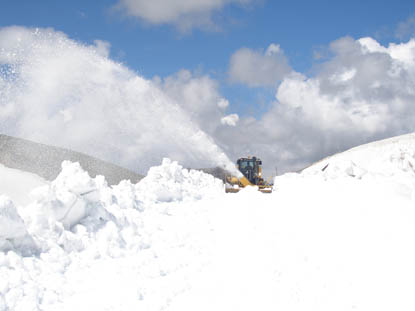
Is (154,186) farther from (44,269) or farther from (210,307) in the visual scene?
(210,307)

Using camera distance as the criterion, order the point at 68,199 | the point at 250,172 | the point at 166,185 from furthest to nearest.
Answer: the point at 250,172 < the point at 166,185 < the point at 68,199

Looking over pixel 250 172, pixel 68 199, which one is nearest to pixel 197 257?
pixel 68 199

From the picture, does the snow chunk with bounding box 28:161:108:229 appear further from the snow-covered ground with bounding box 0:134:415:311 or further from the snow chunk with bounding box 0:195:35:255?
the snow chunk with bounding box 0:195:35:255

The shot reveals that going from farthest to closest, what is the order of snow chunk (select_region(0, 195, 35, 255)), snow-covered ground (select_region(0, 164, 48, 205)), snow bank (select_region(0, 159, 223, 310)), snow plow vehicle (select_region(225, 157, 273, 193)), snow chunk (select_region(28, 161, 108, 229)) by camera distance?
1. snow plow vehicle (select_region(225, 157, 273, 193))
2. snow-covered ground (select_region(0, 164, 48, 205))
3. snow chunk (select_region(28, 161, 108, 229))
4. snow chunk (select_region(0, 195, 35, 255))
5. snow bank (select_region(0, 159, 223, 310))

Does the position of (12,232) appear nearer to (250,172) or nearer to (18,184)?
(18,184)

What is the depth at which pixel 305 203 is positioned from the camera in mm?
12109

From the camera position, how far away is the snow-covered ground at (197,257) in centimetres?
442

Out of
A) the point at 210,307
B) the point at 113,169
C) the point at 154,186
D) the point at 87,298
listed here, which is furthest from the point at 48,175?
the point at 210,307

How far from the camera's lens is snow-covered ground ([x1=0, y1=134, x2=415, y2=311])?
14.5 ft

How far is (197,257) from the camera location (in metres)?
6.23

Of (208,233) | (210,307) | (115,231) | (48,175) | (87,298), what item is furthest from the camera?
(48,175)

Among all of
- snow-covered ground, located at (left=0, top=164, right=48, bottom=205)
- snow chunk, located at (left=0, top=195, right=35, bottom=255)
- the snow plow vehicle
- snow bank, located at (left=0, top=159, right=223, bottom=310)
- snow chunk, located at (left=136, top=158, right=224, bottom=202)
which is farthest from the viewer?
the snow plow vehicle

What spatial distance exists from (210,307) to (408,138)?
230 ft

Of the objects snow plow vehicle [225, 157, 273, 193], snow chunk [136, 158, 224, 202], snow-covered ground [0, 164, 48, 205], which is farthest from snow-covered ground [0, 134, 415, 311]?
snow plow vehicle [225, 157, 273, 193]
